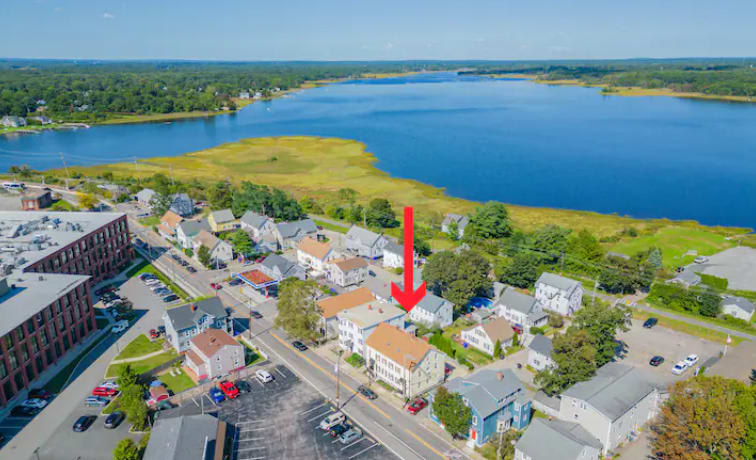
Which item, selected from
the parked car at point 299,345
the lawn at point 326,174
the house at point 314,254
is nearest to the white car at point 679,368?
the parked car at point 299,345

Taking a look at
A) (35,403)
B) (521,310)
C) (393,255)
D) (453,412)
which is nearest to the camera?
(453,412)

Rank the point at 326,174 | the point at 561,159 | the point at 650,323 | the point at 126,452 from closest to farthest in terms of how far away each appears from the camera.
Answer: the point at 126,452
the point at 650,323
the point at 326,174
the point at 561,159

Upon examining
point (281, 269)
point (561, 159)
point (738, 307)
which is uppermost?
point (561, 159)

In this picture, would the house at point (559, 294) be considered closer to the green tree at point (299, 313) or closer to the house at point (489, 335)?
the house at point (489, 335)

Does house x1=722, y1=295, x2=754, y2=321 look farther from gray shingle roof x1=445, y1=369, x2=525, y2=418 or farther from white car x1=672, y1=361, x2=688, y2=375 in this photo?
gray shingle roof x1=445, y1=369, x2=525, y2=418

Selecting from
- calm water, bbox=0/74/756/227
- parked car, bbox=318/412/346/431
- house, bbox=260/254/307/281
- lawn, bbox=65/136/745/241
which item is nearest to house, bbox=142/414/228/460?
parked car, bbox=318/412/346/431

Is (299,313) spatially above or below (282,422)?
above

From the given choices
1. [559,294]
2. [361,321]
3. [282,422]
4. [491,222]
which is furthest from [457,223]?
[282,422]

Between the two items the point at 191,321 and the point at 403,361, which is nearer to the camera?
the point at 403,361

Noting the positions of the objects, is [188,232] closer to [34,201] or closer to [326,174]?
[34,201]
